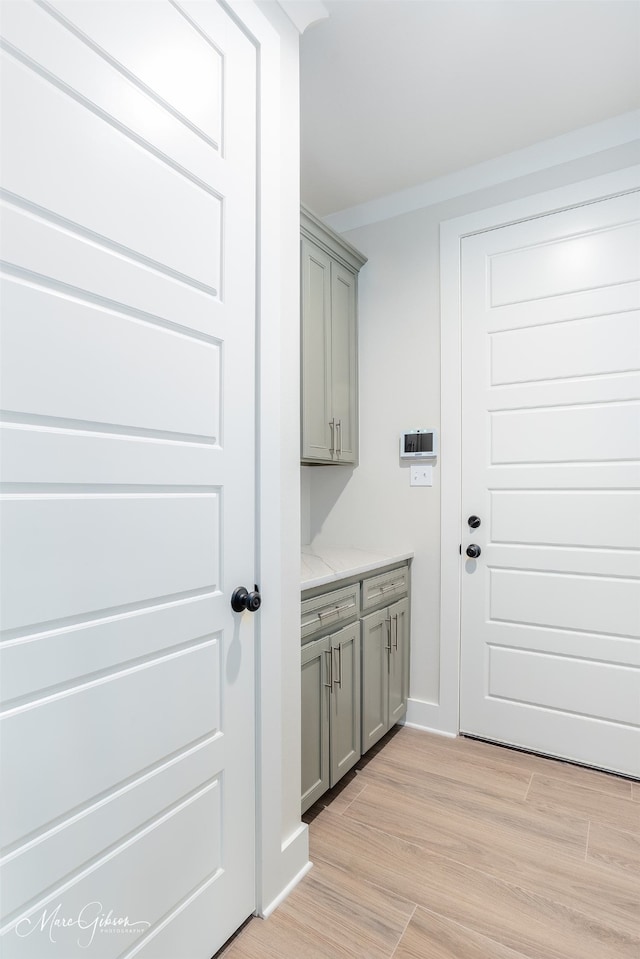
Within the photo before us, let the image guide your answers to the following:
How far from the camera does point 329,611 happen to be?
1979 millimetres

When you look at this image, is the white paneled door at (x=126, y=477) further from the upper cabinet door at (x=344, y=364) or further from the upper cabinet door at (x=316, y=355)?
the upper cabinet door at (x=344, y=364)

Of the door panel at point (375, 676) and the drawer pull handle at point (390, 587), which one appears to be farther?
the drawer pull handle at point (390, 587)

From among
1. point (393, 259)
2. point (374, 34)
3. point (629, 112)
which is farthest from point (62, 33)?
point (629, 112)

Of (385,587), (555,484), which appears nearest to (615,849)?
(385,587)

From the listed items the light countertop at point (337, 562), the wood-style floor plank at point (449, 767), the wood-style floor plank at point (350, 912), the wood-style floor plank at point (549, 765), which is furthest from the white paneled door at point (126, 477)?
the wood-style floor plank at point (549, 765)

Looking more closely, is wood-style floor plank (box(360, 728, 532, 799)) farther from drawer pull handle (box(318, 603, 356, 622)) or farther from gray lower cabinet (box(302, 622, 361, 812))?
drawer pull handle (box(318, 603, 356, 622))

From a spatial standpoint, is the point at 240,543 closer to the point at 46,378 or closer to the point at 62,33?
the point at 46,378

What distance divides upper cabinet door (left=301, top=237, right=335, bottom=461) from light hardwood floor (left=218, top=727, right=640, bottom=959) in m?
1.47

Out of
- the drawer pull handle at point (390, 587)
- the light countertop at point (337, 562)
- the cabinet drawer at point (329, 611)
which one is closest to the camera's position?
the cabinet drawer at point (329, 611)

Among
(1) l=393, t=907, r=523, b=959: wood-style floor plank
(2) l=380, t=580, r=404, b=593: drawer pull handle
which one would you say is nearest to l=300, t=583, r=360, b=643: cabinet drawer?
(2) l=380, t=580, r=404, b=593: drawer pull handle

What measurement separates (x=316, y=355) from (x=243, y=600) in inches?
55.6

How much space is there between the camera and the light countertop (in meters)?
1.94

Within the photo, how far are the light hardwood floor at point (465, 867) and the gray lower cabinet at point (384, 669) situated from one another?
0.19 meters

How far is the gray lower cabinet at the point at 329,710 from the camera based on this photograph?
185 centimetres
